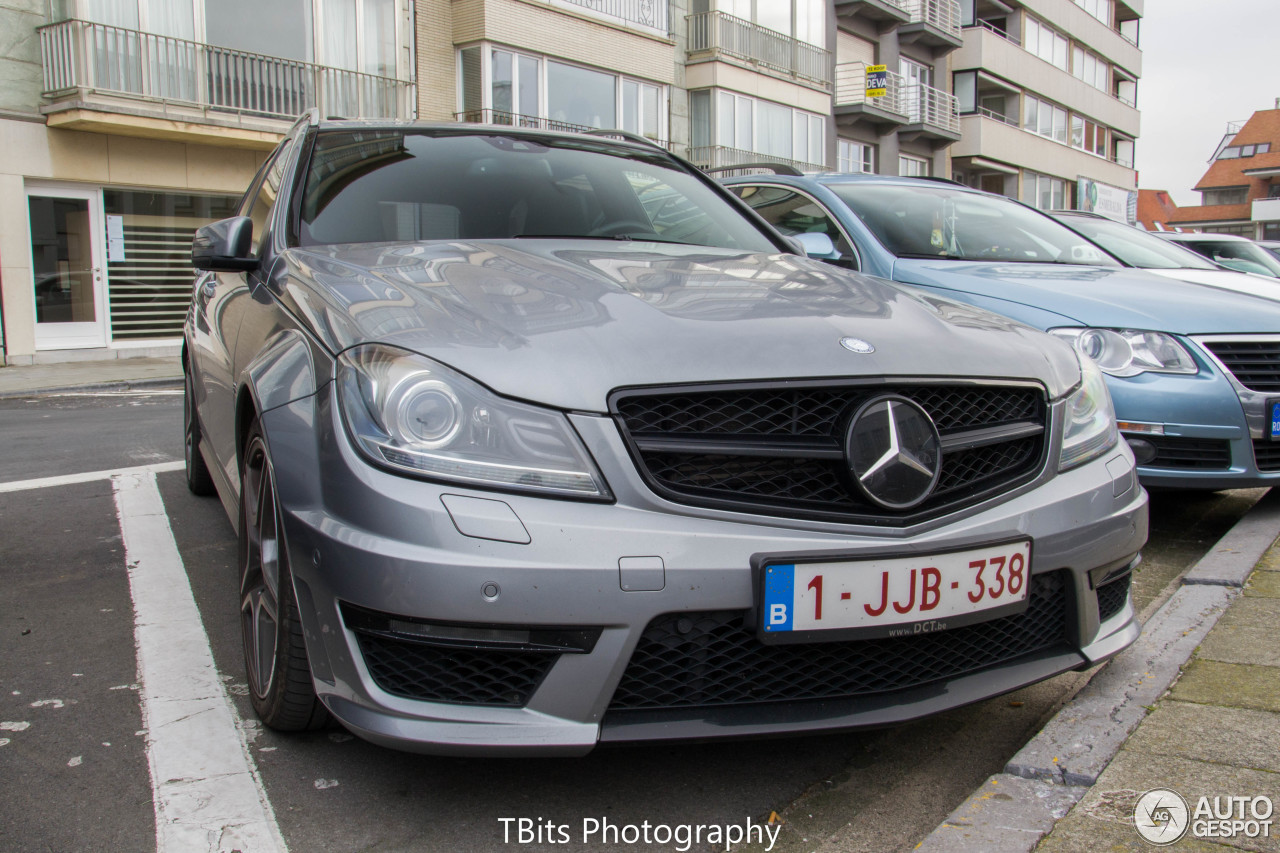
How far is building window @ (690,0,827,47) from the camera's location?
25719 mm

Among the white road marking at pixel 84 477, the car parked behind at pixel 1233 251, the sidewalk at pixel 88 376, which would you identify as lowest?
the sidewalk at pixel 88 376

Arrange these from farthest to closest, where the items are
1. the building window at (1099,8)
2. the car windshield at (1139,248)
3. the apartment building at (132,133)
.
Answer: the building window at (1099,8) → the apartment building at (132,133) → the car windshield at (1139,248)

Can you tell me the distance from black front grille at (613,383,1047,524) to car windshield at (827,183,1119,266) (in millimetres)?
3126

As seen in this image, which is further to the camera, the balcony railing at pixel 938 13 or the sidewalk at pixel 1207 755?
the balcony railing at pixel 938 13

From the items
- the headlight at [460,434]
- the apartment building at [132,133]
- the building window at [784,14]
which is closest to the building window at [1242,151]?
the building window at [784,14]

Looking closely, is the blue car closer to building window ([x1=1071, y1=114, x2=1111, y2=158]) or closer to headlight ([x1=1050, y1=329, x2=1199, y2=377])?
headlight ([x1=1050, y1=329, x2=1199, y2=377])

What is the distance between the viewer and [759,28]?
26969 millimetres

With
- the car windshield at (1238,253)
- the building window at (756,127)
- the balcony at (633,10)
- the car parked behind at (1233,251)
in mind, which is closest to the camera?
the car parked behind at (1233,251)

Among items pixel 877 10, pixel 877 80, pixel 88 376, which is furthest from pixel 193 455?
pixel 877 10

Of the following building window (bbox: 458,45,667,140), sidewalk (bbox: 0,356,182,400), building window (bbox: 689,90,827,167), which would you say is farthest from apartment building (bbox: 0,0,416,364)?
building window (bbox: 689,90,827,167)

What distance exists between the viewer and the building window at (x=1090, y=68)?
145 ft

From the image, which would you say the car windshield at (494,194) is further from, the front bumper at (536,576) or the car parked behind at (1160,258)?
the car parked behind at (1160,258)

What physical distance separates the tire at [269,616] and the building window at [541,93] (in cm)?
1847

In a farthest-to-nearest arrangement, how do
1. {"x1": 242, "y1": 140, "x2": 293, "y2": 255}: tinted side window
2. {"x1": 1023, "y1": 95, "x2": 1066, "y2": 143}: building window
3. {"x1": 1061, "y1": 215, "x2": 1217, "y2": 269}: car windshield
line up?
{"x1": 1023, "y1": 95, "x2": 1066, "y2": 143}: building window
{"x1": 1061, "y1": 215, "x2": 1217, "y2": 269}: car windshield
{"x1": 242, "y1": 140, "x2": 293, "y2": 255}: tinted side window
